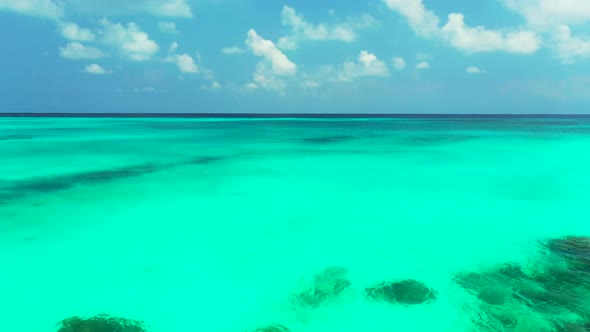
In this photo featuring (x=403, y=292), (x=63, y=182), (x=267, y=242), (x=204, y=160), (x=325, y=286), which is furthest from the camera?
(x=204, y=160)

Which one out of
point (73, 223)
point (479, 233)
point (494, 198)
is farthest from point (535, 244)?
point (73, 223)

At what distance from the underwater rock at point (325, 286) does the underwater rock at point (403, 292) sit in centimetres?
45

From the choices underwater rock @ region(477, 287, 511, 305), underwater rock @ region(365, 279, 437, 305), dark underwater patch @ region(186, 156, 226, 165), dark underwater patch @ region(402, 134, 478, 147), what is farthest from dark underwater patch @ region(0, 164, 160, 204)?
dark underwater patch @ region(402, 134, 478, 147)

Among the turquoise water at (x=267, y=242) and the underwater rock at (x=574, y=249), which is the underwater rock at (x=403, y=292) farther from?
the underwater rock at (x=574, y=249)

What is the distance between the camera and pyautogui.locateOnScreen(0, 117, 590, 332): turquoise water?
4.95 meters

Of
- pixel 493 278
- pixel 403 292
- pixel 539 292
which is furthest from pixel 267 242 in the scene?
pixel 539 292

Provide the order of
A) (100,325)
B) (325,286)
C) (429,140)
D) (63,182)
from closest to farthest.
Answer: (100,325), (325,286), (63,182), (429,140)

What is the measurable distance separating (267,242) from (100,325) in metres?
3.33

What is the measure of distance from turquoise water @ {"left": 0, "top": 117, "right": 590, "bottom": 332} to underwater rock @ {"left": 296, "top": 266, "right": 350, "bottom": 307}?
0.09m

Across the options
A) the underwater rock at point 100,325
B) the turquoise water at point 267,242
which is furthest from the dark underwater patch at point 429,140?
the underwater rock at point 100,325

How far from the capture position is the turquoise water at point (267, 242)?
4.95 meters

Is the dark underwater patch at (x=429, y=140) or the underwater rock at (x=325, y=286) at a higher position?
the dark underwater patch at (x=429, y=140)

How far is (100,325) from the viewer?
464cm

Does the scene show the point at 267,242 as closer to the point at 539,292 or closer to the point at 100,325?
the point at 100,325
